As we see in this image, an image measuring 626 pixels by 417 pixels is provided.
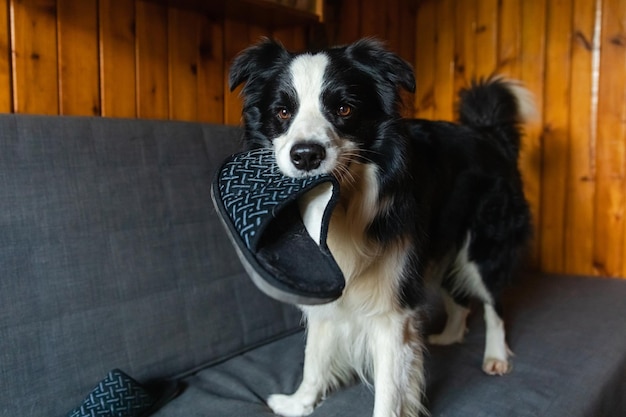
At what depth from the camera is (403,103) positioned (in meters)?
1.38

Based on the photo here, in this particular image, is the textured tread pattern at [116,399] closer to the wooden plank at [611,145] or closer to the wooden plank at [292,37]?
the wooden plank at [292,37]

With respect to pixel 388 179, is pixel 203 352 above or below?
below

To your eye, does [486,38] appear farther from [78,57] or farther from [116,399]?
[116,399]

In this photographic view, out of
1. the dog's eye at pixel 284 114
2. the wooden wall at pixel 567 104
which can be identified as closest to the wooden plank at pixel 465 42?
the wooden wall at pixel 567 104

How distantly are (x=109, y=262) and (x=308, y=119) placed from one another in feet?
2.33

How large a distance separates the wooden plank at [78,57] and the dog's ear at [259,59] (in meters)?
0.59

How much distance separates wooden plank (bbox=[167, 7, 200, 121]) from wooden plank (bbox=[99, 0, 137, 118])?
151 mm

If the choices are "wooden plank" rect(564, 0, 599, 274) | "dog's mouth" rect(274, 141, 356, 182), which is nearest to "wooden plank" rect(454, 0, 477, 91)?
"wooden plank" rect(564, 0, 599, 274)

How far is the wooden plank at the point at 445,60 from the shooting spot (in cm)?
298

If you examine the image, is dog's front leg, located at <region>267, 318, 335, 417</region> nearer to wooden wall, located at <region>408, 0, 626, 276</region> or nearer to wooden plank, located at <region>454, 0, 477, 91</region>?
wooden wall, located at <region>408, 0, 626, 276</region>

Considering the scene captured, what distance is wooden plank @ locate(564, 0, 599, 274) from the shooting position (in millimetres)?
2553

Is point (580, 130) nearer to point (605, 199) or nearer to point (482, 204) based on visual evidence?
point (605, 199)

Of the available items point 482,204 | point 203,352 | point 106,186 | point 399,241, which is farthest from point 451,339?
point 106,186

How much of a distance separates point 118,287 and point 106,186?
0.28 m
